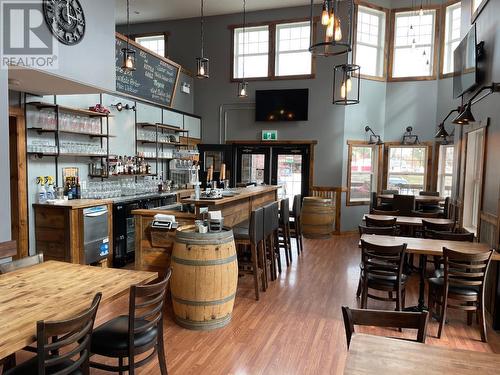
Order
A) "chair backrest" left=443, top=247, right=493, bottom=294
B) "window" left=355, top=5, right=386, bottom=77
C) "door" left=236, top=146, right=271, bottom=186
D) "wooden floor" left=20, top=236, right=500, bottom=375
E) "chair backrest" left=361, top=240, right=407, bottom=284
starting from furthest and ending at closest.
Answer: "door" left=236, top=146, right=271, bottom=186, "window" left=355, top=5, right=386, bottom=77, "chair backrest" left=361, top=240, right=407, bottom=284, "chair backrest" left=443, top=247, right=493, bottom=294, "wooden floor" left=20, top=236, right=500, bottom=375

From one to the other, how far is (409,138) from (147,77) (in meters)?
6.06

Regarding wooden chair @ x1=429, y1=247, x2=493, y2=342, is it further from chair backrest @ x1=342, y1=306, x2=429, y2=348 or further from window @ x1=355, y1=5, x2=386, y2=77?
window @ x1=355, y1=5, x2=386, y2=77

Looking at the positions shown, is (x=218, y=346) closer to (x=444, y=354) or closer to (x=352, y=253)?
(x=444, y=354)

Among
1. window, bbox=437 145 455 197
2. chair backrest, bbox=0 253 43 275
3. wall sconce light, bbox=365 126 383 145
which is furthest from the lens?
wall sconce light, bbox=365 126 383 145

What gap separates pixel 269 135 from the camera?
9.14 meters

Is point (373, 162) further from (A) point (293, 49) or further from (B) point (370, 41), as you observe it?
(A) point (293, 49)

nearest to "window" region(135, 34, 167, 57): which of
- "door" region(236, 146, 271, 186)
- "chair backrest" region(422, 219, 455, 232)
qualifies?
"door" region(236, 146, 271, 186)

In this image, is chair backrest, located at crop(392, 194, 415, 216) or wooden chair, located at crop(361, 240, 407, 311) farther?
chair backrest, located at crop(392, 194, 415, 216)

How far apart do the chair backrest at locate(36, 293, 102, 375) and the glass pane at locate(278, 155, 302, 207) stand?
23.7ft

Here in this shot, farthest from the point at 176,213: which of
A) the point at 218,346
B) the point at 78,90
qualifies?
the point at 78,90

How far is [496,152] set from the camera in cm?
420

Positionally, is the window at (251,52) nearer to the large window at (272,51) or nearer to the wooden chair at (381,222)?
the large window at (272,51)

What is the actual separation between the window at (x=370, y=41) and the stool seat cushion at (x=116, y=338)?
783 cm

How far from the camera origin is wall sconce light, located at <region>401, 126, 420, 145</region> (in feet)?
29.0
